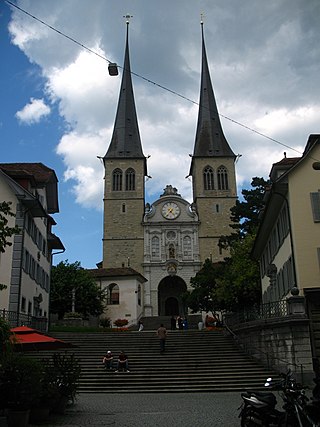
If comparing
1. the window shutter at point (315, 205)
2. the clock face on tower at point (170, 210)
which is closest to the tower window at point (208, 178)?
the clock face on tower at point (170, 210)

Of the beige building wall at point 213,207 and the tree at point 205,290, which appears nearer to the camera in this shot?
the tree at point 205,290

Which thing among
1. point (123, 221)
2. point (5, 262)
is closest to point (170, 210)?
point (123, 221)

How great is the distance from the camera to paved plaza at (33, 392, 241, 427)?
1045 centimetres

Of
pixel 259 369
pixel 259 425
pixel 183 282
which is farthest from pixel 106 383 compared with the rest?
pixel 183 282

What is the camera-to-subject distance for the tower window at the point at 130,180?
7094cm

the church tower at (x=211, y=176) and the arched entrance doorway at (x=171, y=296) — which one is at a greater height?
the church tower at (x=211, y=176)

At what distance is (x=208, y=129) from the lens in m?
74.9

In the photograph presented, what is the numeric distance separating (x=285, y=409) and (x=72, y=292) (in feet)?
129

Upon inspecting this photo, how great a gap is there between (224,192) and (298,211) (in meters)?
49.9

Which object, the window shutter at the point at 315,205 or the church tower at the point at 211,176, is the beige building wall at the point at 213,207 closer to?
the church tower at the point at 211,176

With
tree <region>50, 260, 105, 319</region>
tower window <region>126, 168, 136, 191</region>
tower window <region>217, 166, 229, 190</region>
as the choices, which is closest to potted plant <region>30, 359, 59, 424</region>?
tree <region>50, 260, 105, 319</region>

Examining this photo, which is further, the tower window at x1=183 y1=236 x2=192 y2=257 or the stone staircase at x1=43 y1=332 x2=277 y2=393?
the tower window at x1=183 y1=236 x2=192 y2=257

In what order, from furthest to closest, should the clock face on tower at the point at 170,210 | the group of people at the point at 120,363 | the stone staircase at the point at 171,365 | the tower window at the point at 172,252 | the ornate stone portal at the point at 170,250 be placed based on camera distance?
1. the clock face on tower at the point at 170,210
2. the tower window at the point at 172,252
3. the ornate stone portal at the point at 170,250
4. the group of people at the point at 120,363
5. the stone staircase at the point at 171,365

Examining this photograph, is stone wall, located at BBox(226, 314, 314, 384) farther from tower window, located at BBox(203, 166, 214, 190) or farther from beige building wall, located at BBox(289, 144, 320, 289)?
tower window, located at BBox(203, 166, 214, 190)
